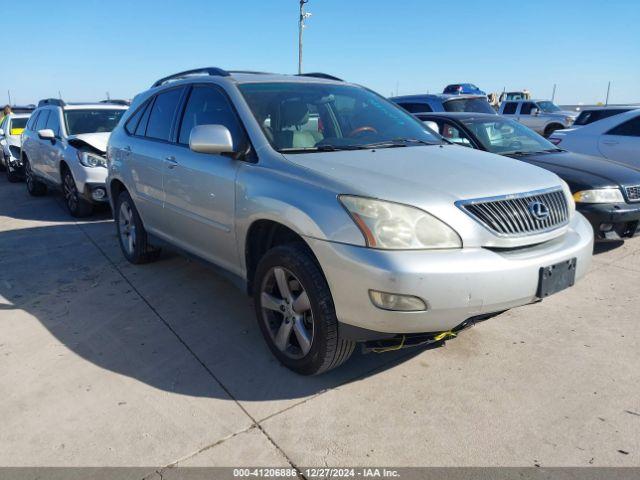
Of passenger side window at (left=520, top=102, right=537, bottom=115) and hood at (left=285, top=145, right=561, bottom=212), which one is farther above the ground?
passenger side window at (left=520, top=102, right=537, bottom=115)

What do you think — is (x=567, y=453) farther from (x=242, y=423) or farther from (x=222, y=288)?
(x=222, y=288)

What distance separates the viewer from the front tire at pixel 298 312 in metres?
2.63

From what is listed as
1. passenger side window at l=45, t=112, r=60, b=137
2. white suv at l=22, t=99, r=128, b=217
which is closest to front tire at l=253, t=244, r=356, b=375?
white suv at l=22, t=99, r=128, b=217

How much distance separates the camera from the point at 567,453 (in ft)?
7.59

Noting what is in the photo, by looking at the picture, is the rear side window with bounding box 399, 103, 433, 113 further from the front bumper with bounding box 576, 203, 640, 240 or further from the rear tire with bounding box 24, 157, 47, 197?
the rear tire with bounding box 24, 157, 47, 197

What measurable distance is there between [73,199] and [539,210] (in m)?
6.79

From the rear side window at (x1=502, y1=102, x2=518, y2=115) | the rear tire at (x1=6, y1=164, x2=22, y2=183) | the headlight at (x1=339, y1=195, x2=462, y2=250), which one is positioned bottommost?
the rear tire at (x1=6, y1=164, x2=22, y2=183)

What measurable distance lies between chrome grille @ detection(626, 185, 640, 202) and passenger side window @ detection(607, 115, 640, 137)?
3.03m

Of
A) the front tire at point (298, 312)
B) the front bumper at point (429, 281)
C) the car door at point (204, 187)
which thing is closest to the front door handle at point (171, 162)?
the car door at point (204, 187)

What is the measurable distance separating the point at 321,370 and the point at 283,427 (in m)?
0.40

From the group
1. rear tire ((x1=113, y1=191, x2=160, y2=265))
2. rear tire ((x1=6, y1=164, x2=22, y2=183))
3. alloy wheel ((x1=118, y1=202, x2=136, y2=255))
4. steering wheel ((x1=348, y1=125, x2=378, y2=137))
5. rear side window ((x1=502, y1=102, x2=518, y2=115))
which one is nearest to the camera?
steering wheel ((x1=348, y1=125, x2=378, y2=137))

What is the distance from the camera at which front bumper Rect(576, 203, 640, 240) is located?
16.1 feet

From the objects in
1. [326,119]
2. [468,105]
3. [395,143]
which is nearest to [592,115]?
[468,105]

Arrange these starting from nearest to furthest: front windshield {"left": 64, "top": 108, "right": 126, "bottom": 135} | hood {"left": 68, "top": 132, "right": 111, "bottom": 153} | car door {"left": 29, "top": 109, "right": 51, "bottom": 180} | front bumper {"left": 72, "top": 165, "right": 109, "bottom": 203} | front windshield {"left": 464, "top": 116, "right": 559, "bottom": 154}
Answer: front windshield {"left": 464, "top": 116, "right": 559, "bottom": 154}, front bumper {"left": 72, "top": 165, "right": 109, "bottom": 203}, hood {"left": 68, "top": 132, "right": 111, "bottom": 153}, front windshield {"left": 64, "top": 108, "right": 126, "bottom": 135}, car door {"left": 29, "top": 109, "right": 51, "bottom": 180}
